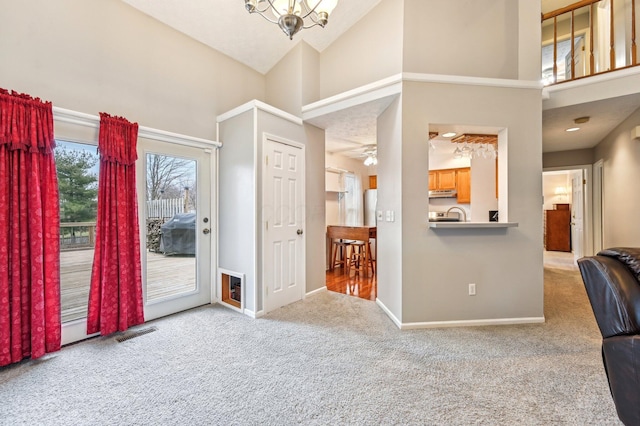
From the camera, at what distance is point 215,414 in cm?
159

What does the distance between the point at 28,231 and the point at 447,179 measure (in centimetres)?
644

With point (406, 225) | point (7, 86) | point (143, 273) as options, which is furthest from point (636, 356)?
point (7, 86)

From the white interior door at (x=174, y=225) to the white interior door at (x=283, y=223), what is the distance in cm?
83

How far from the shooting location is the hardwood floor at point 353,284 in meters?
3.90

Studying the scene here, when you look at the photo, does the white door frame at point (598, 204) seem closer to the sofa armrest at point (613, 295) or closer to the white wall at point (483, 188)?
the white wall at point (483, 188)

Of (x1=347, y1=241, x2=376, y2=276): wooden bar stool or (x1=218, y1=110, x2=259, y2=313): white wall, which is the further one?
(x1=347, y1=241, x2=376, y2=276): wooden bar stool

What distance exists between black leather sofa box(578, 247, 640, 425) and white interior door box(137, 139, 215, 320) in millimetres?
3508

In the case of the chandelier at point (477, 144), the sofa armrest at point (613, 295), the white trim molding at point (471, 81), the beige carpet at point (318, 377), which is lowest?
the beige carpet at point (318, 377)

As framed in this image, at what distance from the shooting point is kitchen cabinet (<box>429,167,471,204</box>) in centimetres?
571

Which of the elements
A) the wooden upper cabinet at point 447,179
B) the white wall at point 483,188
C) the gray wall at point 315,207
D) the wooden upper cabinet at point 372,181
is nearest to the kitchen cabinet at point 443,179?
the wooden upper cabinet at point 447,179

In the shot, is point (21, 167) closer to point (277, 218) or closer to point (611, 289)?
point (277, 218)

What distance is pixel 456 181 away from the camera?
5.86m

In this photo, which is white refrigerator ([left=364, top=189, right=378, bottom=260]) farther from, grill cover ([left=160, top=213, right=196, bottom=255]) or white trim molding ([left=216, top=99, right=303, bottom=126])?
grill cover ([left=160, top=213, right=196, bottom=255])

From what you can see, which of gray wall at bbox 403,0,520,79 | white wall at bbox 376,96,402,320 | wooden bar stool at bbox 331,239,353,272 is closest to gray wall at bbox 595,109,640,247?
gray wall at bbox 403,0,520,79
